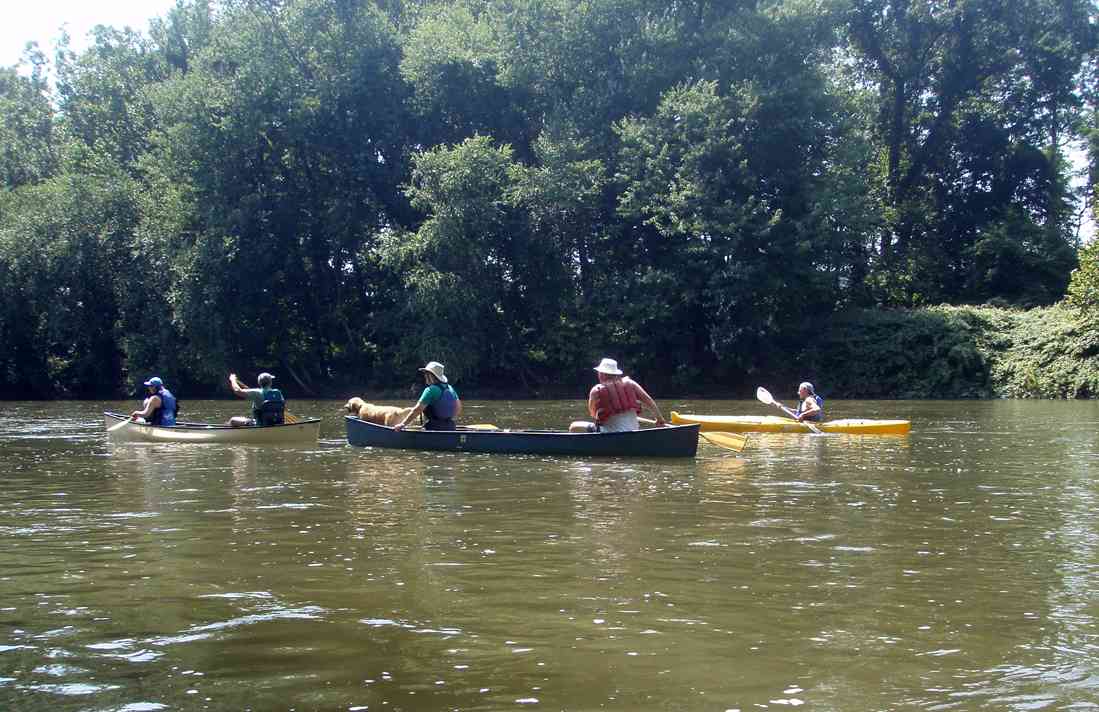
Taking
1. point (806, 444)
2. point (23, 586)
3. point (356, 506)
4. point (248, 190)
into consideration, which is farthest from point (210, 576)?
point (248, 190)

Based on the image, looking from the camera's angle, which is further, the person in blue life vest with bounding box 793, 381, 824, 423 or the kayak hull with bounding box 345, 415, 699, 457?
the person in blue life vest with bounding box 793, 381, 824, 423

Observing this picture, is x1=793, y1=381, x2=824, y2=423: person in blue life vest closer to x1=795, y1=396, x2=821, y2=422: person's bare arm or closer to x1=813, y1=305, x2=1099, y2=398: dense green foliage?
x1=795, y1=396, x2=821, y2=422: person's bare arm

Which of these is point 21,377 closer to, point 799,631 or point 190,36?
point 190,36

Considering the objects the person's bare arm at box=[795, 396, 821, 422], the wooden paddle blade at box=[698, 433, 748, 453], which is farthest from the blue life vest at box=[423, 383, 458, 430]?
the person's bare arm at box=[795, 396, 821, 422]

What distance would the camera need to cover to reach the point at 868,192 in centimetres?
3959

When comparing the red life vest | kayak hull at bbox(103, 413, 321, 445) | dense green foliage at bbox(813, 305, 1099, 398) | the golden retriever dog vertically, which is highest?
dense green foliage at bbox(813, 305, 1099, 398)

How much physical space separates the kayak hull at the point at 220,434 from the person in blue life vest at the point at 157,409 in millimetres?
183

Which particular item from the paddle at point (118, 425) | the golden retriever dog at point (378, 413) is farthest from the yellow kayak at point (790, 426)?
the paddle at point (118, 425)

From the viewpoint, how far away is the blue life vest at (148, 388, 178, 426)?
63.5 ft

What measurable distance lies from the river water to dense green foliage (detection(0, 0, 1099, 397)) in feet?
76.9

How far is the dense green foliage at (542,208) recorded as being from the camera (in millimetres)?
36281

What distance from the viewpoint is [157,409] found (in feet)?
63.4

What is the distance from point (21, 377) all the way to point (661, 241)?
25.0 metres

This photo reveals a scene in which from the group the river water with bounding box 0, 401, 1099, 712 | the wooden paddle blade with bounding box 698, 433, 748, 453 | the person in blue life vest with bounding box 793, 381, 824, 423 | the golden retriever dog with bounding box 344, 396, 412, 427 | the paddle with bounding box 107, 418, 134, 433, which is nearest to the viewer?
the river water with bounding box 0, 401, 1099, 712
